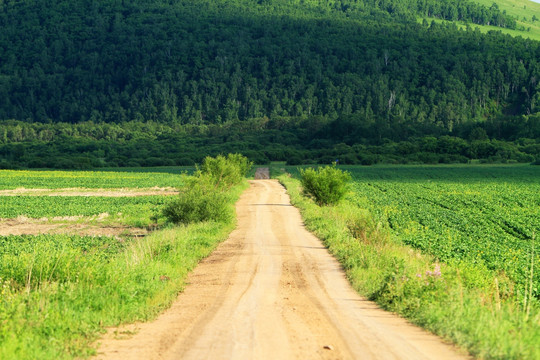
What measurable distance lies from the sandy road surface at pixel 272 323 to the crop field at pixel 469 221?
4351 mm

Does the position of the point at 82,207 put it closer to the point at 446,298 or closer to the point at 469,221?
the point at 469,221

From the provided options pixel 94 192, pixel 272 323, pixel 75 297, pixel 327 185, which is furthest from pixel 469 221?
pixel 94 192

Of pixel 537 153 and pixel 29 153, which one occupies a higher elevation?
pixel 537 153

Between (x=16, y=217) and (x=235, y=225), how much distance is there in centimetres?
1499

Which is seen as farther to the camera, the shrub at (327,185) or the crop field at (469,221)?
the shrub at (327,185)

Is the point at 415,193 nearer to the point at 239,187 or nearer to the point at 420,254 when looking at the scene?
the point at 239,187

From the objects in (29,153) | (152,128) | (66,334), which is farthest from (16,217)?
(152,128)

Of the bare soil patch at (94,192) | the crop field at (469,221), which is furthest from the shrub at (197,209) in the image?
the bare soil patch at (94,192)

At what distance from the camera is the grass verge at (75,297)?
10.6m

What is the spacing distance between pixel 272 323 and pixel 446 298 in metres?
3.62

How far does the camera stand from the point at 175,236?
80.0ft

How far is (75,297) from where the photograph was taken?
13008mm

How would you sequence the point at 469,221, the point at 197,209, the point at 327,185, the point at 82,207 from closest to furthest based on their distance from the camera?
the point at 197,209
the point at 469,221
the point at 327,185
the point at 82,207

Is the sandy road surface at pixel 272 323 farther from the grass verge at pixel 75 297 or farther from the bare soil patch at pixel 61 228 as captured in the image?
the bare soil patch at pixel 61 228
